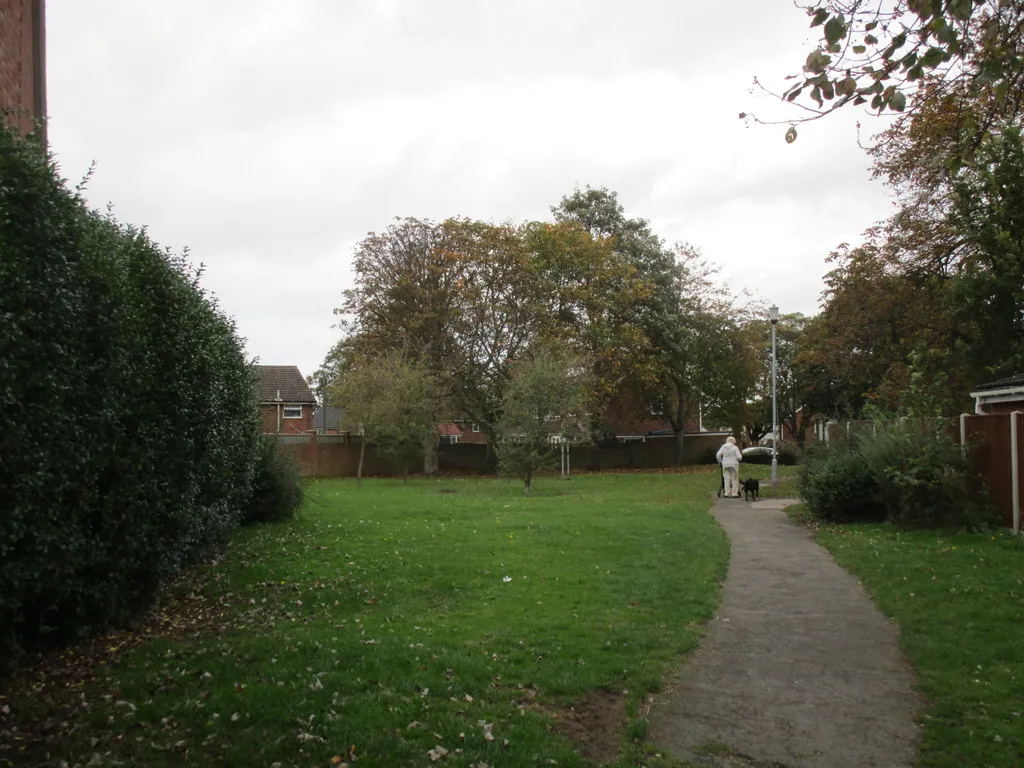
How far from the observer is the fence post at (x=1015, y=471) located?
12.8 metres

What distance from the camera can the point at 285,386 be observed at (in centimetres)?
4816

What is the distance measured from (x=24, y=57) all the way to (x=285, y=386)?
124ft

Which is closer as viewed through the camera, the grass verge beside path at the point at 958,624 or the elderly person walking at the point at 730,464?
the grass verge beside path at the point at 958,624

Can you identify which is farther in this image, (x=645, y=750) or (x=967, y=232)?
(x=967, y=232)

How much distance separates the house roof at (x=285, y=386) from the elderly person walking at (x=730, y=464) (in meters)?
29.7

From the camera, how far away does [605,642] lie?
6980 millimetres

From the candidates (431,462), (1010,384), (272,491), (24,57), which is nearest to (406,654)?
(272,491)

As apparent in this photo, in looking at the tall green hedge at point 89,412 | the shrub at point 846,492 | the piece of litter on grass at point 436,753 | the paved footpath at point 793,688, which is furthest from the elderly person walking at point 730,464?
the piece of litter on grass at point 436,753

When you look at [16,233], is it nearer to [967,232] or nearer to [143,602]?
[143,602]

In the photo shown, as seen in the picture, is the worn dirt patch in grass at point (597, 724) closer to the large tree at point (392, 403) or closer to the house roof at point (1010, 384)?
the house roof at point (1010, 384)

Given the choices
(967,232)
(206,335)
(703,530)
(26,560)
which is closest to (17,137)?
(26,560)

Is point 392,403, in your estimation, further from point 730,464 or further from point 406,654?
point 406,654

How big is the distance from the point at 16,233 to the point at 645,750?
490 centimetres

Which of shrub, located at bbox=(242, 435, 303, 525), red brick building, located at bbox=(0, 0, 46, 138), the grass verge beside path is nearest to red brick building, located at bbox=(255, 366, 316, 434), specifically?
shrub, located at bbox=(242, 435, 303, 525)
